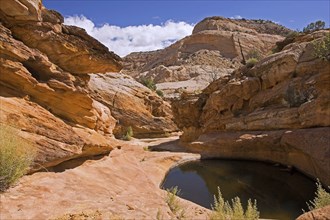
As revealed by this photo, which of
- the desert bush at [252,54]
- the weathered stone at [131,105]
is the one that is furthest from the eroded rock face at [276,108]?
the desert bush at [252,54]

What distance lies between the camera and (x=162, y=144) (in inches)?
1061

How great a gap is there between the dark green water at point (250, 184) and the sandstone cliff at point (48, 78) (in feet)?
15.7

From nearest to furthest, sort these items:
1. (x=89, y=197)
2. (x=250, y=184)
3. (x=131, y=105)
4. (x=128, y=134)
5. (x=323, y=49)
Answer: (x=89, y=197), (x=250, y=184), (x=323, y=49), (x=128, y=134), (x=131, y=105)

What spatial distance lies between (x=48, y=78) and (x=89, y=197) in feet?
17.3

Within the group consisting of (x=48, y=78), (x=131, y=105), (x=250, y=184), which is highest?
(x=131, y=105)

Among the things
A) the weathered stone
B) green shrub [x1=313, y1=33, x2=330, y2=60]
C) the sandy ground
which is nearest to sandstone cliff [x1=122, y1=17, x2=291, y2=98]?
the weathered stone

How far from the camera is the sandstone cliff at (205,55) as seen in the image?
2341 inches

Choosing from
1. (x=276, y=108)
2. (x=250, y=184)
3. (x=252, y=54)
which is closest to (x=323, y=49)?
(x=276, y=108)

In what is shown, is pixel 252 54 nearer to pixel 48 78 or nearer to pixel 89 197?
pixel 48 78

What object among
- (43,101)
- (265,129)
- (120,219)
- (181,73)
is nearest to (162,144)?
(265,129)

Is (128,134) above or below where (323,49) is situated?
below

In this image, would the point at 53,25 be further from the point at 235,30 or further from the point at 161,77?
the point at 235,30

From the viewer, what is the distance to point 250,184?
1320 centimetres

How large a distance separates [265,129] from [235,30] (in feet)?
232
